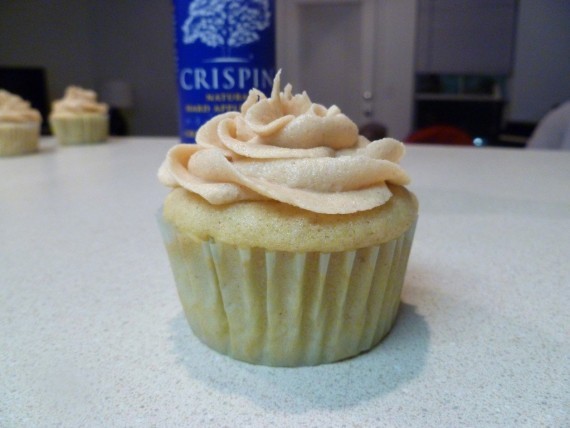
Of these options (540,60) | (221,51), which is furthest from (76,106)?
(540,60)

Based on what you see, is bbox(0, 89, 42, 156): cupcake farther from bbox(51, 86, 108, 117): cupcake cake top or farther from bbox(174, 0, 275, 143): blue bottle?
bbox(174, 0, 275, 143): blue bottle

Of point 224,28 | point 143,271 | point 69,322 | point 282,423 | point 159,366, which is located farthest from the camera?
point 224,28

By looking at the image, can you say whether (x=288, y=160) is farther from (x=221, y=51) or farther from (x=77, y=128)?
(x=77, y=128)

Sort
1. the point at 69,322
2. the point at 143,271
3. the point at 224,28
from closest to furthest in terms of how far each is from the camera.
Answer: the point at 69,322
the point at 143,271
the point at 224,28

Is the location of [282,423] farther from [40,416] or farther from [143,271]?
[143,271]

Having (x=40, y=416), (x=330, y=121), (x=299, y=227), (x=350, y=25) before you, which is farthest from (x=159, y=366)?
(x=350, y=25)

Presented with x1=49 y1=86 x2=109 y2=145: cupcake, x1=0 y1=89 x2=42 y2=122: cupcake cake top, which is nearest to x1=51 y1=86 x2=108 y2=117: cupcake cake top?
x1=49 y1=86 x2=109 y2=145: cupcake

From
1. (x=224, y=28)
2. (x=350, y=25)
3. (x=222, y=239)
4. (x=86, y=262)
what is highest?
(x=350, y=25)
